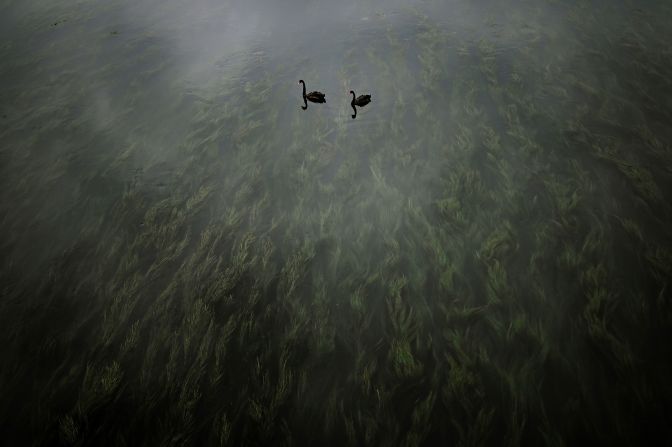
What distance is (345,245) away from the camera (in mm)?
2338

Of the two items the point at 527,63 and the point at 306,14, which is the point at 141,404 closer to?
the point at 527,63

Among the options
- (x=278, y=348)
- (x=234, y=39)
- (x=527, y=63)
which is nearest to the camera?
(x=278, y=348)

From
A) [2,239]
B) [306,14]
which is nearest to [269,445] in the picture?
[2,239]

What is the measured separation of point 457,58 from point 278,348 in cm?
414

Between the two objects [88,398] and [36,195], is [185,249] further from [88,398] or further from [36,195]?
[36,195]

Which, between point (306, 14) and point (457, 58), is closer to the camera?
point (457, 58)

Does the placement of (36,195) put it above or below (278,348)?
above

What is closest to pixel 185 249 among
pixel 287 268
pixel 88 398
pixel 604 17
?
pixel 287 268

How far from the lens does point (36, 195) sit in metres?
2.69

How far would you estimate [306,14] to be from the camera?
553 centimetres

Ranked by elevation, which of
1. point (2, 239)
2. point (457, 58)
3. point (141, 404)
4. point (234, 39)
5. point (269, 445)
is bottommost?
point (269, 445)

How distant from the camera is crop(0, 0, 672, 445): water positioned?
5.26 feet

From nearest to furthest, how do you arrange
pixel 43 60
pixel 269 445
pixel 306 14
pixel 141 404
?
pixel 269 445
pixel 141 404
pixel 43 60
pixel 306 14

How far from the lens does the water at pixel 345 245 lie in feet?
5.26
